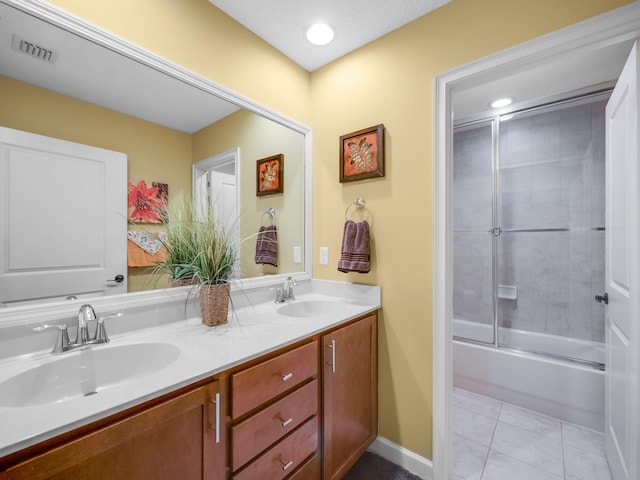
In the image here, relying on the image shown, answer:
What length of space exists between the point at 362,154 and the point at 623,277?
135cm

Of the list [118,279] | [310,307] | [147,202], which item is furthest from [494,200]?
[118,279]

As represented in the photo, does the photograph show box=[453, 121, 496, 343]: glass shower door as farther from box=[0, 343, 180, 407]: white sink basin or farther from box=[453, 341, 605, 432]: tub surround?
box=[0, 343, 180, 407]: white sink basin

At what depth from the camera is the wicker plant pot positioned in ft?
4.08

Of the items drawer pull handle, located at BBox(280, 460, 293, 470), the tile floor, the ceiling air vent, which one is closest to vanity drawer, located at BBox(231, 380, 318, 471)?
drawer pull handle, located at BBox(280, 460, 293, 470)

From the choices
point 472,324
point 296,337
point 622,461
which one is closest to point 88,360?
point 296,337

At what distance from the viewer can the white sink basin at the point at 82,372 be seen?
82 centimetres

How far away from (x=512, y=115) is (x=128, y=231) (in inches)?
117

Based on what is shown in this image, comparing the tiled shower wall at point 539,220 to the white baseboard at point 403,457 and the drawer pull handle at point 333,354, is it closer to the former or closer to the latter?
the white baseboard at point 403,457

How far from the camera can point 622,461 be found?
1.27 m

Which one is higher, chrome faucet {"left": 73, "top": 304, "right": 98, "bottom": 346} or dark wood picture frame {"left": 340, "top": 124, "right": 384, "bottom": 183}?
dark wood picture frame {"left": 340, "top": 124, "right": 384, "bottom": 183}

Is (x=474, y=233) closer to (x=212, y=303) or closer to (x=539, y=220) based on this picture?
(x=539, y=220)

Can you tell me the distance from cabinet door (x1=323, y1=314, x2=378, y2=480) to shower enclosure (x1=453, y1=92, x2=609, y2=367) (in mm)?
1306

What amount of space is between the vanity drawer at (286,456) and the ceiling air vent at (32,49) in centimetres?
155

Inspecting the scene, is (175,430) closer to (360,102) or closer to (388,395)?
(388,395)
